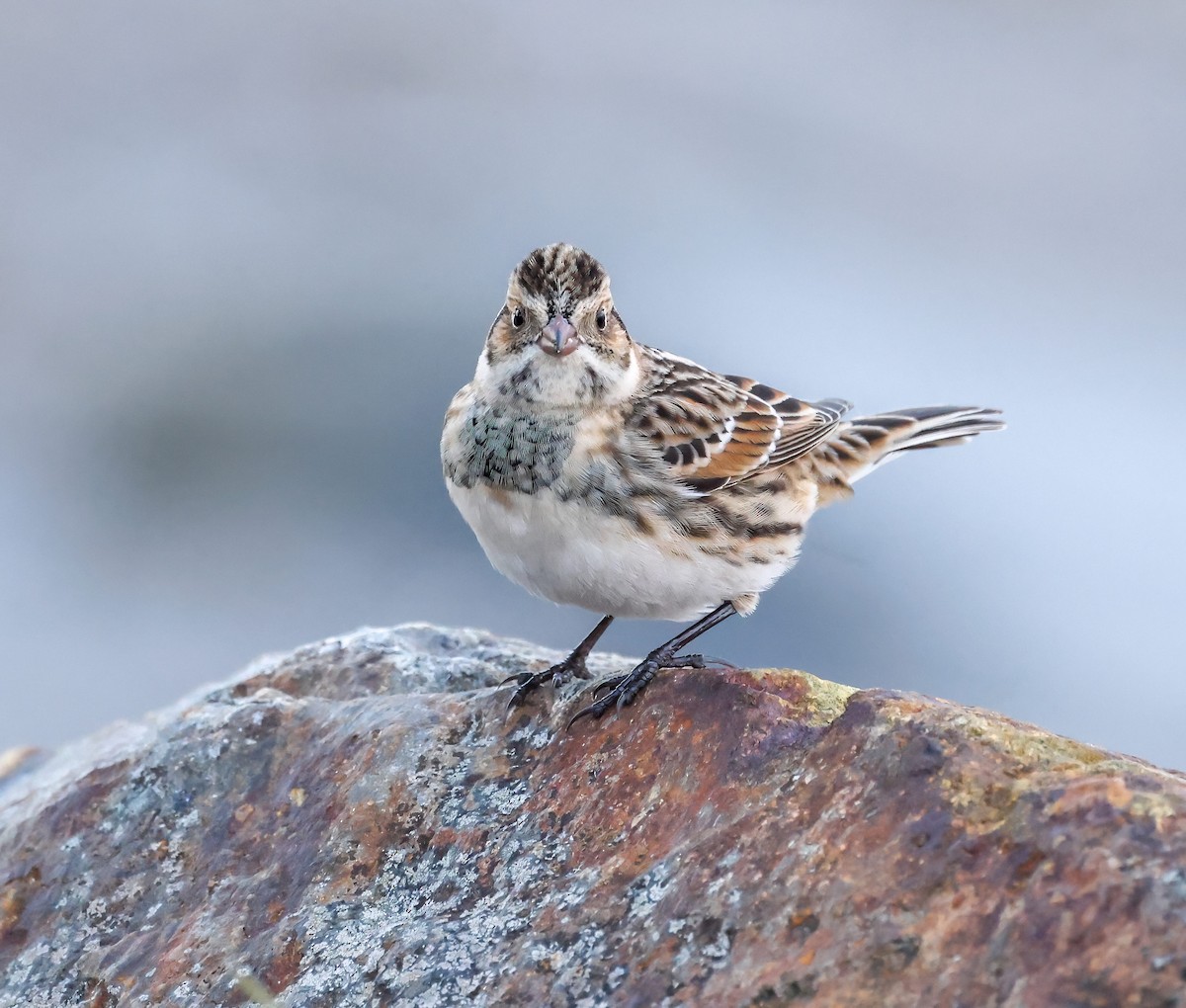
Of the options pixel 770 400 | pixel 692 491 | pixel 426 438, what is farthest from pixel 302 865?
pixel 426 438

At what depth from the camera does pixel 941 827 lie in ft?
8.20

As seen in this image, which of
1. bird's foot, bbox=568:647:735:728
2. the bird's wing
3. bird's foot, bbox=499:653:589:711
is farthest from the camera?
the bird's wing

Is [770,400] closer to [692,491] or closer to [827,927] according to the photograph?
[692,491]

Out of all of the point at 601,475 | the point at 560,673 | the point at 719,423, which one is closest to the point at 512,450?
the point at 601,475

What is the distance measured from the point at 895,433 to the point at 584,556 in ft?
7.44

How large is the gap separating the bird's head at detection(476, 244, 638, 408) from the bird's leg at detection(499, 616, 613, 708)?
0.88 m

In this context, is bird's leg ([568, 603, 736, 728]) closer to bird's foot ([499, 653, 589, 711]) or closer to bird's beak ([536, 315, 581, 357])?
bird's foot ([499, 653, 589, 711])

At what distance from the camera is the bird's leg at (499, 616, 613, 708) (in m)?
3.78

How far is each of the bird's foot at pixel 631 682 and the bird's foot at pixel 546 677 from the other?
21 centimetres

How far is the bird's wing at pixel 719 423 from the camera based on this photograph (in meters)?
4.61

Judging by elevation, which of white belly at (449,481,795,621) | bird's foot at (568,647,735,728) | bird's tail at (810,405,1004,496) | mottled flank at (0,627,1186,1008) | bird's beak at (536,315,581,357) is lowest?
mottled flank at (0,627,1186,1008)

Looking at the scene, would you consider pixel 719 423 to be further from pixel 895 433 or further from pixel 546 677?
pixel 546 677

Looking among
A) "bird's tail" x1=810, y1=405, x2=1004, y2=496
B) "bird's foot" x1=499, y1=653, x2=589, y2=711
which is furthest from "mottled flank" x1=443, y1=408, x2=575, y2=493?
"bird's tail" x1=810, y1=405, x2=1004, y2=496

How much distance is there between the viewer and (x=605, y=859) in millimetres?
2902
